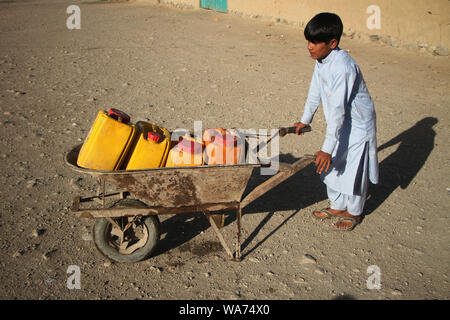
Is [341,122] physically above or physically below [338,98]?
below

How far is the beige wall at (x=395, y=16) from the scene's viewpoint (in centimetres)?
763

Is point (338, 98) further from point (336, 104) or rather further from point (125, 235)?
point (125, 235)

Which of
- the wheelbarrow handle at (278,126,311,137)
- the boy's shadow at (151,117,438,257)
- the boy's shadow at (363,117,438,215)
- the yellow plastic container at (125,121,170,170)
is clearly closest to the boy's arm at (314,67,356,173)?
the wheelbarrow handle at (278,126,311,137)

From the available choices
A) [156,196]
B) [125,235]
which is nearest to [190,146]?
[156,196]

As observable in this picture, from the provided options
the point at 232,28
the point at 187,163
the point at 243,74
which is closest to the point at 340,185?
the point at 187,163

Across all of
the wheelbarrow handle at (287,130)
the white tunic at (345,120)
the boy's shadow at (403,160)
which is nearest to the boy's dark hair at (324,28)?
the white tunic at (345,120)

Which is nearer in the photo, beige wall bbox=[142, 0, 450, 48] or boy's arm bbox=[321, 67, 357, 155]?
boy's arm bbox=[321, 67, 357, 155]

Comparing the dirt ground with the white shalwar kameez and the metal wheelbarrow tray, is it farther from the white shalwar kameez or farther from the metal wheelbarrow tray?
the white shalwar kameez

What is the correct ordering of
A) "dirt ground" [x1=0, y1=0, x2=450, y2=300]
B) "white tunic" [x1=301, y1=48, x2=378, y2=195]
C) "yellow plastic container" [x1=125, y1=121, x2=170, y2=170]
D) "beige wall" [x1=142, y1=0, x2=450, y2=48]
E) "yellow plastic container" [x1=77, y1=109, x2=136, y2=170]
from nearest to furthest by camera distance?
"yellow plastic container" [x1=77, y1=109, x2=136, y2=170] → "yellow plastic container" [x1=125, y1=121, x2=170, y2=170] → "white tunic" [x1=301, y1=48, x2=378, y2=195] → "dirt ground" [x1=0, y1=0, x2=450, y2=300] → "beige wall" [x1=142, y1=0, x2=450, y2=48]

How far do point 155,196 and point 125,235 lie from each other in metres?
0.58

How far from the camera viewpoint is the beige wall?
7629mm

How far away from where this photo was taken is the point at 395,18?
8.17 meters

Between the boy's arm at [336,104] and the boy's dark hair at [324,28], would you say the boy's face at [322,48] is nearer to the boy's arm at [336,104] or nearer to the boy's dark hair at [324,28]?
the boy's dark hair at [324,28]

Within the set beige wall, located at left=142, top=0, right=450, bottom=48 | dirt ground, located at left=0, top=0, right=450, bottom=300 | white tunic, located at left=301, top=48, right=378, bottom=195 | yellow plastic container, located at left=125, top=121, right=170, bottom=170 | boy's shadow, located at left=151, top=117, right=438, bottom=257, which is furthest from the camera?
beige wall, located at left=142, top=0, right=450, bottom=48
